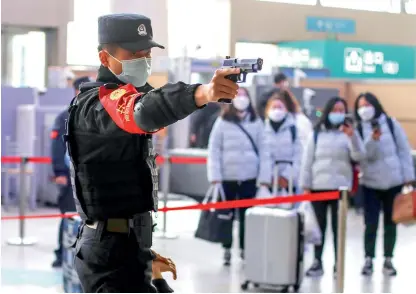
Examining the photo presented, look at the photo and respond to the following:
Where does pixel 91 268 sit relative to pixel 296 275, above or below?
above

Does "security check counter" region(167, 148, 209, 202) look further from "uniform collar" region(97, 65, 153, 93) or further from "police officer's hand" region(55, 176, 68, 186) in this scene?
"uniform collar" region(97, 65, 153, 93)

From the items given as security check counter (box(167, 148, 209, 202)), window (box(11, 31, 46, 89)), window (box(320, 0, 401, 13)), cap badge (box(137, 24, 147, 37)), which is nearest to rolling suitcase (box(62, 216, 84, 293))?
cap badge (box(137, 24, 147, 37))

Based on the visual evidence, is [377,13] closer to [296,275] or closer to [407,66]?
[407,66]

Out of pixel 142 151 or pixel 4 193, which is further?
pixel 4 193

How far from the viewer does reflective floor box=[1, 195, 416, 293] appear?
22.2ft

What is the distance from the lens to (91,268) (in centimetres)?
286

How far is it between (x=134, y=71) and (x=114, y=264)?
0.61 m

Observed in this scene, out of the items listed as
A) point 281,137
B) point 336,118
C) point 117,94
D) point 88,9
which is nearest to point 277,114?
point 281,137

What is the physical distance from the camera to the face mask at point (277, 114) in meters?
7.63

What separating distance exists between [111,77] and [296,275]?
399 cm

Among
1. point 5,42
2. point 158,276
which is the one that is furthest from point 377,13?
point 158,276

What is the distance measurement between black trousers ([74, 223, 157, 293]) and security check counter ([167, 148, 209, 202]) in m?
8.90

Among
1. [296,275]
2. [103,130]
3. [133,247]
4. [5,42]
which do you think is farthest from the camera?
[5,42]

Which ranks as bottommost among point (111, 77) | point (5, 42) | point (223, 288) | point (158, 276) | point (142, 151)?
point (223, 288)
